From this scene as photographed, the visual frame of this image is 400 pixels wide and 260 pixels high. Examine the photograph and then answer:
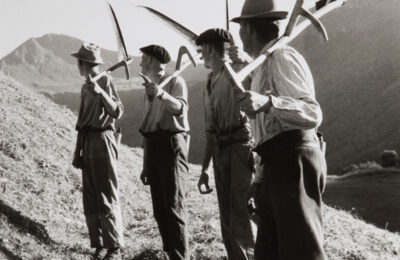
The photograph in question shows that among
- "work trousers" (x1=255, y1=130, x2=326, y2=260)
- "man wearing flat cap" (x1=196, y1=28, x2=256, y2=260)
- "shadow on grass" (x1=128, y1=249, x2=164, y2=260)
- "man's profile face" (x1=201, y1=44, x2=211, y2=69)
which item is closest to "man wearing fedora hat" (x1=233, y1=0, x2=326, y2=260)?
"work trousers" (x1=255, y1=130, x2=326, y2=260)

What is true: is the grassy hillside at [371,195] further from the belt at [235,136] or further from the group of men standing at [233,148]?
the belt at [235,136]

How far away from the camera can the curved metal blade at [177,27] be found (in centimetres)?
412

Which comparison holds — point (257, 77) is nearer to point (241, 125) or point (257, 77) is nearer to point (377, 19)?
point (241, 125)

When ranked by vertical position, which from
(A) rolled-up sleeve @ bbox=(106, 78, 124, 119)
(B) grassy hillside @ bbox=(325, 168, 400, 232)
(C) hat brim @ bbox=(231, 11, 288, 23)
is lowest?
(B) grassy hillside @ bbox=(325, 168, 400, 232)

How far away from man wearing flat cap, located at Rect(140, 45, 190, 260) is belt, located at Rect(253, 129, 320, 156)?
6.36 ft

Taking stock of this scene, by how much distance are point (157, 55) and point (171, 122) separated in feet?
2.05

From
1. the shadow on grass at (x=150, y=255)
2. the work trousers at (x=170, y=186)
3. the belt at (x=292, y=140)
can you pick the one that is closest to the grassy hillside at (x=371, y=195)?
the shadow on grass at (x=150, y=255)

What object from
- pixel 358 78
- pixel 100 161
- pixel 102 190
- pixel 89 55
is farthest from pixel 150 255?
pixel 358 78

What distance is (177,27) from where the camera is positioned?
13.7 feet

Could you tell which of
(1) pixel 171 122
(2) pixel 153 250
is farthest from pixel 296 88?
(2) pixel 153 250

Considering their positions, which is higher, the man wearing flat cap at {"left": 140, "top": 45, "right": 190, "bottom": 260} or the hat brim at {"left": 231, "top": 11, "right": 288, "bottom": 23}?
the hat brim at {"left": 231, "top": 11, "right": 288, "bottom": 23}

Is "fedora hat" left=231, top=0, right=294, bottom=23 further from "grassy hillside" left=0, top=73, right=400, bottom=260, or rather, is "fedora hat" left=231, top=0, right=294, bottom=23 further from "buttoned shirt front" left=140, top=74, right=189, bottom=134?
"grassy hillside" left=0, top=73, right=400, bottom=260

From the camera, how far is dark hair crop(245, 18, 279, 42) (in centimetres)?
287

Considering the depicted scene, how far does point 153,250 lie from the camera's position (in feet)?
19.5
